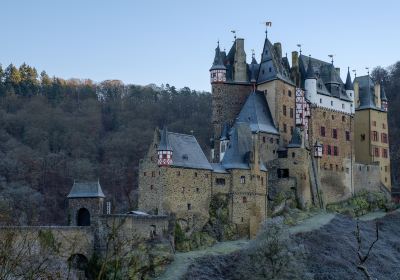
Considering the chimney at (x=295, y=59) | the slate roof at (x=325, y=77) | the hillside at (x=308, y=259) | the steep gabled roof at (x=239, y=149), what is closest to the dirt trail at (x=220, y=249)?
the hillside at (x=308, y=259)

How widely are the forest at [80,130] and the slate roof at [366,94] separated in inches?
566

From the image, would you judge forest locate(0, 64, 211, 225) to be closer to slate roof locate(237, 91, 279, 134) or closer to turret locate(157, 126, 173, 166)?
turret locate(157, 126, 173, 166)

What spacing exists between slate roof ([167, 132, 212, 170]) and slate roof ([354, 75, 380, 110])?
2340 cm

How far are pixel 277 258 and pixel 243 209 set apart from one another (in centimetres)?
690

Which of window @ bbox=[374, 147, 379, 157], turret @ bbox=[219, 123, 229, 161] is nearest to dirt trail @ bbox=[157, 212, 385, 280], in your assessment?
turret @ bbox=[219, 123, 229, 161]

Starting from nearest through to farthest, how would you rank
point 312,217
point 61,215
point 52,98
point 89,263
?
point 89,263
point 312,217
point 61,215
point 52,98

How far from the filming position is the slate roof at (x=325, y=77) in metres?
61.9

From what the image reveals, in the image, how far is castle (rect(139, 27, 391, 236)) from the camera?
47.2 metres

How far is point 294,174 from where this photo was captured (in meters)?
54.0

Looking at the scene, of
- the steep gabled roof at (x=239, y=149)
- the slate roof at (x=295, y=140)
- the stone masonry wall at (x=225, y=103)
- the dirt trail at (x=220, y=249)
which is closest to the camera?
the dirt trail at (x=220, y=249)

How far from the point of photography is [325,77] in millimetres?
63781

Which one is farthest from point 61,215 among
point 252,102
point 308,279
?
point 308,279

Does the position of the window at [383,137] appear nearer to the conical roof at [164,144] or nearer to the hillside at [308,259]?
the hillside at [308,259]

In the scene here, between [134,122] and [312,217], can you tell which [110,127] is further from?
[312,217]
